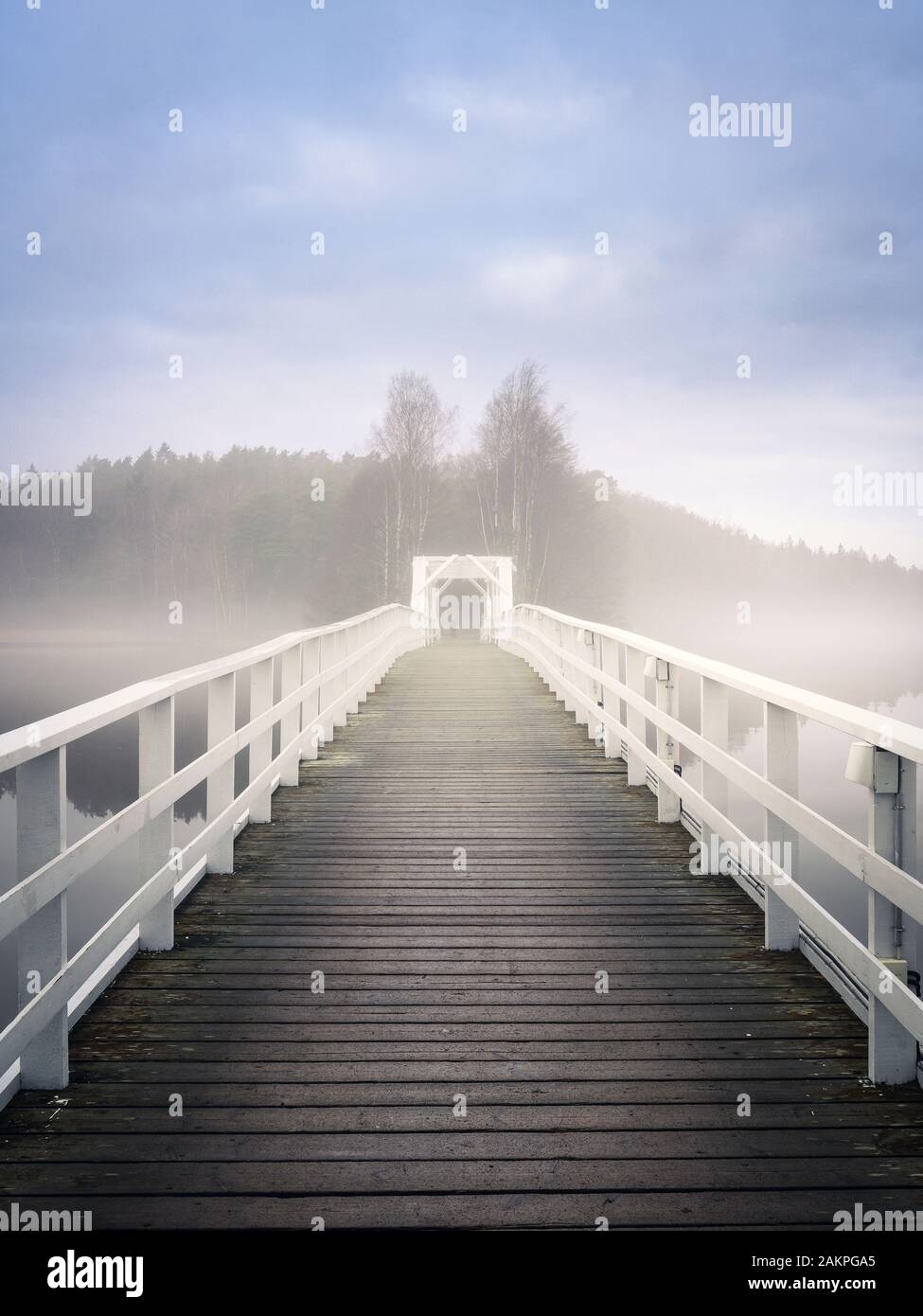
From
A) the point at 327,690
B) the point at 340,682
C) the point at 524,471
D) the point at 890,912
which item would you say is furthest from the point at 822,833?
the point at 524,471

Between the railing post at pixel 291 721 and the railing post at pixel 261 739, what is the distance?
0.65m

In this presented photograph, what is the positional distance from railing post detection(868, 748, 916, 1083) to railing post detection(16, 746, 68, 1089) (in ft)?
7.45

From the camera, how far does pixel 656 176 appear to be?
29.4 m

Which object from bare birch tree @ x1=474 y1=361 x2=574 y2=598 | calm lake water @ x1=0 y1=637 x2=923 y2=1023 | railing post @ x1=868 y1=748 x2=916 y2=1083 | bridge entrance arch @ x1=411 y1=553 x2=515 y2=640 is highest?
bare birch tree @ x1=474 y1=361 x2=574 y2=598

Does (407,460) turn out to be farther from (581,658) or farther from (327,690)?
(327,690)

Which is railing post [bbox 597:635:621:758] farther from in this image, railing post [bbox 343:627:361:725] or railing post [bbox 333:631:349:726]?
railing post [bbox 343:627:361:725]

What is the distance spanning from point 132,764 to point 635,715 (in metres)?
22.6

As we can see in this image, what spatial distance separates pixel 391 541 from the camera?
40219 millimetres

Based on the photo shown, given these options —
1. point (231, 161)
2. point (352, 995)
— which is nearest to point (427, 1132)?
point (352, 995)

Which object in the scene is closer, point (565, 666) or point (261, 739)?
point (261, 739)

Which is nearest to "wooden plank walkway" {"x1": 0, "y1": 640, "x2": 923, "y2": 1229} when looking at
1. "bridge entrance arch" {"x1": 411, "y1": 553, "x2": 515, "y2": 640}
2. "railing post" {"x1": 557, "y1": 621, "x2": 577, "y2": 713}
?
"railing post" {"x1": 557, "y1": 621, "x2": 577, "y2": 713}

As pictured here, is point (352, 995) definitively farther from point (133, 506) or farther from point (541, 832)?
point (133, 506)

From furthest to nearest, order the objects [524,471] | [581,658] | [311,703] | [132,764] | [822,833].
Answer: [524,471] < [132,764] < [581,658] < [311,703] < [822,833]

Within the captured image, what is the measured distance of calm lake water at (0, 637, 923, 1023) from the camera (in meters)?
15.3
